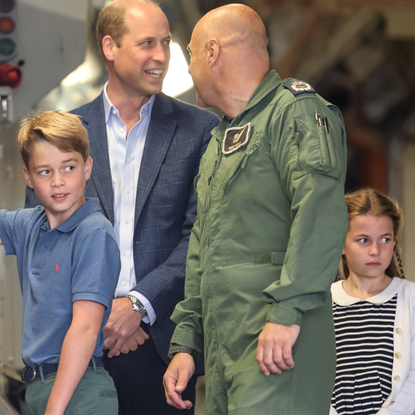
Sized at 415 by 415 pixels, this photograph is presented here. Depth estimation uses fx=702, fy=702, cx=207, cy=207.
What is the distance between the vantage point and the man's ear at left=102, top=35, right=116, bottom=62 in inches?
82.8

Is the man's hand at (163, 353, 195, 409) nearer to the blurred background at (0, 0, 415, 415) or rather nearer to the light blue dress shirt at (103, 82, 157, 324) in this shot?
the light blue dress shirt at (103, 82, 157, 324)

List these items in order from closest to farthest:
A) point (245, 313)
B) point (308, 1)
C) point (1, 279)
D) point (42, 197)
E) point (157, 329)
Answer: point (245, 313) → point (42, 197) → point (157, 329) → point (1, 279) → point (308, 1)

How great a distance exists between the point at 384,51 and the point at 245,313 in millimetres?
2802

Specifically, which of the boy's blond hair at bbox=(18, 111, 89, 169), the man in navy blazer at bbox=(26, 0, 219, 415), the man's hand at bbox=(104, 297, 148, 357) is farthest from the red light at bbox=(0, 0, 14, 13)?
the man's hand at bbox=(104, 297, 148, 357)

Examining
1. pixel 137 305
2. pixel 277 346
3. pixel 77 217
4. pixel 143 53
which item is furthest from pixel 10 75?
pixel 277 346

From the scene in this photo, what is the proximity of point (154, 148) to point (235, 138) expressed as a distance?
0.58 metres

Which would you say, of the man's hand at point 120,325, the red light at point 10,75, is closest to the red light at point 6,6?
the red light at point 10,75

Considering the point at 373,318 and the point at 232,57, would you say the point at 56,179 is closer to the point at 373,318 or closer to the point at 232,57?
the point at 232,57

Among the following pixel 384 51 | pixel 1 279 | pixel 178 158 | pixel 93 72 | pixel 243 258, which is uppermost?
pixel 384 51

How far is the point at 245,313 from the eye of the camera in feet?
4.45

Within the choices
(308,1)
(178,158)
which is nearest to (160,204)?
(178,158)

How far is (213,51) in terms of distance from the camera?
4.98 feet

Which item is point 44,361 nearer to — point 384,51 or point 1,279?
point 1,279

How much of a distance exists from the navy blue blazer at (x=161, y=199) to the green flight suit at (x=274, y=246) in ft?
1.31
